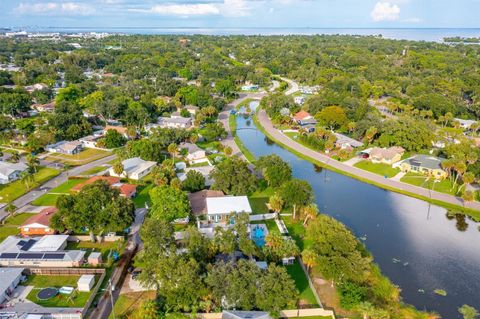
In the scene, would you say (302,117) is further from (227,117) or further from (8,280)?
(8,280)

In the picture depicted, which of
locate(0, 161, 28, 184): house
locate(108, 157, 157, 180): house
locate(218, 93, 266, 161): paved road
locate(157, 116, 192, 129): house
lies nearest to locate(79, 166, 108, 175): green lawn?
locate(108, 157, 157, 180): house

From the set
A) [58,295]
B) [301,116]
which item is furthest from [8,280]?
[301,116]

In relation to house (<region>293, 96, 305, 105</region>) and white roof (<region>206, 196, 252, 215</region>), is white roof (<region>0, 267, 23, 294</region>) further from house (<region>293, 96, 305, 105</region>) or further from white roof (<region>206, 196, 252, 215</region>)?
house (<region>293, 96, 305, 105</region>)

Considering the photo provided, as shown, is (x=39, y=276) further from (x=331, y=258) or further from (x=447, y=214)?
(x=447, y=214)

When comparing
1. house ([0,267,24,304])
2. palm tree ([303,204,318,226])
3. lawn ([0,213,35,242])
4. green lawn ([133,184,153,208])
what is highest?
palm tree ([303,204,318,226])

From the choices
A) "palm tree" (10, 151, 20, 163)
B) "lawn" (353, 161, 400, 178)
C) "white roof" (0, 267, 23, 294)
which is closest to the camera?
"white roof" (0, 267, 23, 294)

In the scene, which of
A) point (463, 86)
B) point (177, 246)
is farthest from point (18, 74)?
point (463, 86)

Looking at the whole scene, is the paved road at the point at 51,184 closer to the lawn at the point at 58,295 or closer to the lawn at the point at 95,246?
the lawn at the point at 95,246
